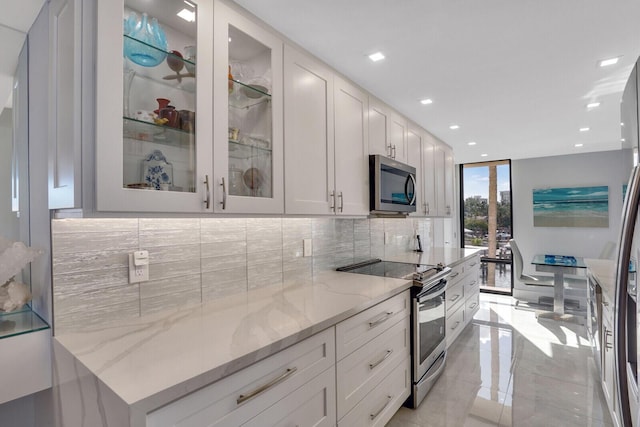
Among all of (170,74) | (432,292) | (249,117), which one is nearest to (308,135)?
(249,117)

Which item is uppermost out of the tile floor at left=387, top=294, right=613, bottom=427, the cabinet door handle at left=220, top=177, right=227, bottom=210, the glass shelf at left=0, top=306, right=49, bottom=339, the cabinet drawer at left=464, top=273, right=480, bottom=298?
the cabinet door handle at left=220, top=177, right=227, bottom=210

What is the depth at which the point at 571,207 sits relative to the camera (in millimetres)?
5059

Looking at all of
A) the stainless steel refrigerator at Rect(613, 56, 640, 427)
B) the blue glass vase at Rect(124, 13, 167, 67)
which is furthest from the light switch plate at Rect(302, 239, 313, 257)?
the stainless steel refrigerator at Rect(613, 56, 640, 427)

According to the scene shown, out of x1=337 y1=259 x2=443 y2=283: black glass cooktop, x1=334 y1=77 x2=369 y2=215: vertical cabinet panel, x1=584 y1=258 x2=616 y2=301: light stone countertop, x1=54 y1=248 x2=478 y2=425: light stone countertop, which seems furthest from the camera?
x1=337 y1=259 x2=443 y2=283: black glass cooktop

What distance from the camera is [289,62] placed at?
173cm

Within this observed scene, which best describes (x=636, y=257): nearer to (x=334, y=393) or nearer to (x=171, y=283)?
(x=334, y=393)

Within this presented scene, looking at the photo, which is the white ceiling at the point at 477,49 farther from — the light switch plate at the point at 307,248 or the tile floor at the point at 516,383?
the tile floor at the point at 516,383

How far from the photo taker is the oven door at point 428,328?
2123 millimetres

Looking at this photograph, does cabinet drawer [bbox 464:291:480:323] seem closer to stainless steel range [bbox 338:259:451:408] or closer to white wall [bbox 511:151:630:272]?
stainless steel range [bbox 338:259:451:408]

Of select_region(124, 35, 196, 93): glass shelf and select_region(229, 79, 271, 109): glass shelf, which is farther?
select_region(229, 79, 271, 109): glass shelf

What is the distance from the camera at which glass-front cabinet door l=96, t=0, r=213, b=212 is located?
105 cm

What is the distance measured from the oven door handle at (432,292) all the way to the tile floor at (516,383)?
0.74 metres

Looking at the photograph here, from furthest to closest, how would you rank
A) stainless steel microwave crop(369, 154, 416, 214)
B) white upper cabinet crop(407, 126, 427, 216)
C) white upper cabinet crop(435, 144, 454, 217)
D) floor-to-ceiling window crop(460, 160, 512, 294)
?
floor-to-ceiling window crop(460, 160, 512, 294)
white upper cabinet crop(435, 144, 454, 217)
white upper cabinet crop(407, 126, 427, 216)
stainless steel microwave crop(369, 154, 416, 214)

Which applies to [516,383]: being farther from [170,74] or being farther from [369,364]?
[170,74]
